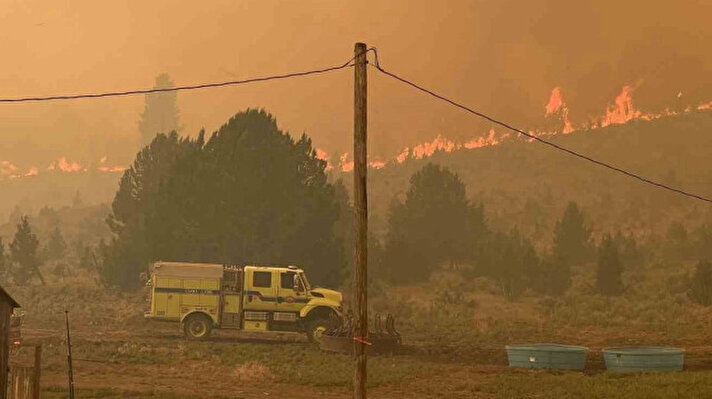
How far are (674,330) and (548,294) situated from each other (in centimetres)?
1587

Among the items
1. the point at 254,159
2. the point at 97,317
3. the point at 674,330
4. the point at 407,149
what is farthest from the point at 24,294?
the point at 407,149

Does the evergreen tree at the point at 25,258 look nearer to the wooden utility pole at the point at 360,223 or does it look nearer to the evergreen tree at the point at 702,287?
the evergreen tree at the point at 702,287

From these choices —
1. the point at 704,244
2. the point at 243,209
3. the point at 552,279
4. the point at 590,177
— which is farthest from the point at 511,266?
the point at 590,177

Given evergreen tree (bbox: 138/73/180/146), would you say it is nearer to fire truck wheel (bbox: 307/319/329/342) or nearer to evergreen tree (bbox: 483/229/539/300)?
evergreen tree (bbox: 483/229/539/300)

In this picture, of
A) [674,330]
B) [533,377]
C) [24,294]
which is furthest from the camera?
[24,294]

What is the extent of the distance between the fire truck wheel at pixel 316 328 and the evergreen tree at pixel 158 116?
12397 cm

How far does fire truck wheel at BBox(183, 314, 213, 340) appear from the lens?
30.9m

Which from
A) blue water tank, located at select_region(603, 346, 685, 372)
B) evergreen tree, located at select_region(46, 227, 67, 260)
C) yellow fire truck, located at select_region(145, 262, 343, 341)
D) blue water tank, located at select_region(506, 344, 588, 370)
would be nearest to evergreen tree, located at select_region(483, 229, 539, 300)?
yellow fire truck, located at select_region(145, 262, 343, 341)

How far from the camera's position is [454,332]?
35781mm

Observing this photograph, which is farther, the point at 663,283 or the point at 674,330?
the point at 663,283

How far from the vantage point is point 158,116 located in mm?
150375

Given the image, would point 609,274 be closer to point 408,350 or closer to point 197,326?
point 408,350

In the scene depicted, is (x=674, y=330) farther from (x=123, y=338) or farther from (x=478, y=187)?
(x=478, y=187)

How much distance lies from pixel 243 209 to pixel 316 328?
14379 mm
